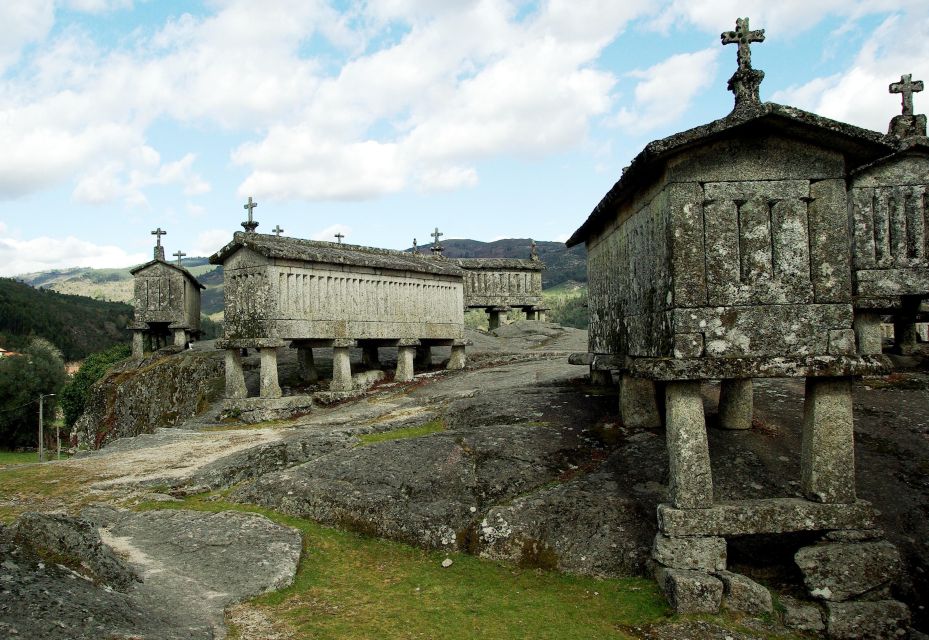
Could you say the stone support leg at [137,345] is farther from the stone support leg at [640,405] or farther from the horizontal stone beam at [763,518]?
the horizontal stone beam at [763,518]

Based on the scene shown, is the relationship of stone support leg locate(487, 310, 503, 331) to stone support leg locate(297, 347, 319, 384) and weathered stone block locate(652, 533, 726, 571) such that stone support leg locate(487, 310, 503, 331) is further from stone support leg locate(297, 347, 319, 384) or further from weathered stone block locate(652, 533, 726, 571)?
weathered stone block locate(652, 533, 726, 571)

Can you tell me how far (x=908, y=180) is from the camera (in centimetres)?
1443

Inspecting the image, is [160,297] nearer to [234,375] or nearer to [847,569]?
[234,375]

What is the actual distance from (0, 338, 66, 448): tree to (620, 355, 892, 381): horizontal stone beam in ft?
180

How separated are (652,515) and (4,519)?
342 inches

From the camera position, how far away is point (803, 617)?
23.7 ft

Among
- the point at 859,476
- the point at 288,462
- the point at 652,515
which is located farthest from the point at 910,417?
the point at 288,462

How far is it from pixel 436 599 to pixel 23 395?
189 feet

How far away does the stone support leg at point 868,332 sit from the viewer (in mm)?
14844

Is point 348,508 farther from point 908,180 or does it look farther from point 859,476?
point 908,180

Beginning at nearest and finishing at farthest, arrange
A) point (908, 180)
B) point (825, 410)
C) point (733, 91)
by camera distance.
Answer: point (825, 410) < point (733, 91) < point (908, 180)

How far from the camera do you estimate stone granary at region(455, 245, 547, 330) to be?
38875mm

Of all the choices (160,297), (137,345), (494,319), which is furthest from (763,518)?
(494,319)

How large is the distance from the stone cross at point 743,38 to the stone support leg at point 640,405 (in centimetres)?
528
